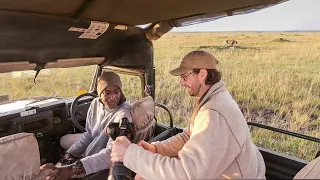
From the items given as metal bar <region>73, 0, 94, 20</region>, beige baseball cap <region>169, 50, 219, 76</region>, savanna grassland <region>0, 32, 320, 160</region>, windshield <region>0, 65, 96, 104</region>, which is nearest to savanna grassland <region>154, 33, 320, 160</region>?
savanna grassland <region>0, 32, 320, 160</region>

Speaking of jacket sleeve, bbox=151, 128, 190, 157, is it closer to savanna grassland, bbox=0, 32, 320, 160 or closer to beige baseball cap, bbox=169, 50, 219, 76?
beige baseball cap, bbox=169, 50, 219, 76

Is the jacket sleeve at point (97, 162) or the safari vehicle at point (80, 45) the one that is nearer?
the safari vehicle at point (80, 45)

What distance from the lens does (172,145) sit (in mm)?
2211

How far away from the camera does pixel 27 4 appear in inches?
74.0

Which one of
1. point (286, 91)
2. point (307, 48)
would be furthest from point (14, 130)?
point (307, 48)

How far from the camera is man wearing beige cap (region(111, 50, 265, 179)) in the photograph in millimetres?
1479

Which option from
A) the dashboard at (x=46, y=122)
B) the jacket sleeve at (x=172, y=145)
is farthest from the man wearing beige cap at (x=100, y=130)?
the dashboard at (x=46, y=122)

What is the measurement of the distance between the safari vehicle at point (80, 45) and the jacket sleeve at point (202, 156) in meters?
0.87

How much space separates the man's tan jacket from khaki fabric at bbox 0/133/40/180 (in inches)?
27.4

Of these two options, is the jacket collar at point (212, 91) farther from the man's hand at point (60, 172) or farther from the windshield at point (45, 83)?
the windshield at point (45, 83)

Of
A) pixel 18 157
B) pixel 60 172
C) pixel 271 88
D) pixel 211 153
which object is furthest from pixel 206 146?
pixel 271 88

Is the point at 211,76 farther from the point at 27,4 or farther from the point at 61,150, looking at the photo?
the point at 61,150

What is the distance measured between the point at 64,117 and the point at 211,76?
229 cm

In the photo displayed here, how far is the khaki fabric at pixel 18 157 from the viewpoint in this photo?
5.64 ft
